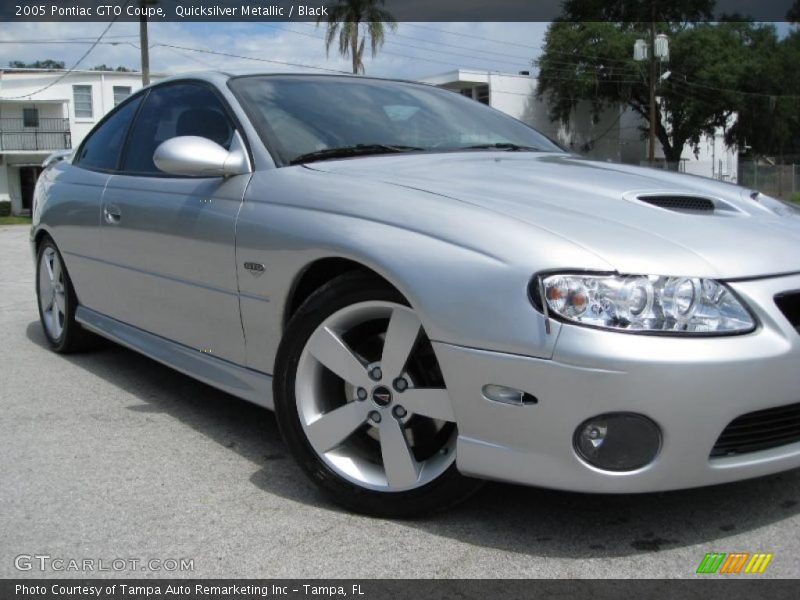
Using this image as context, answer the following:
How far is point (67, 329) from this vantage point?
5.01 meters

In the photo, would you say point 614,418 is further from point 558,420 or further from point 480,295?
point 480,295

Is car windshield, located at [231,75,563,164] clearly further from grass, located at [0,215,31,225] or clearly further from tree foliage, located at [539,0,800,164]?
tree foliage, located at [539,0,800,164]

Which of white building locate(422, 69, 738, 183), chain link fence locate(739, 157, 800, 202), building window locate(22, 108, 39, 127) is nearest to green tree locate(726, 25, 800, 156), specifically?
white building locate(422, 69, 738, 183)

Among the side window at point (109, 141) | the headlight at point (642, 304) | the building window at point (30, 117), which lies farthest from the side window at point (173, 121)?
the building window at point (30, 117)

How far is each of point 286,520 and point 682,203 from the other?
1637 mm

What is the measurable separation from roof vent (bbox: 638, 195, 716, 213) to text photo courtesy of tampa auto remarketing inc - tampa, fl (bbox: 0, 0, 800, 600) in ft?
0.04

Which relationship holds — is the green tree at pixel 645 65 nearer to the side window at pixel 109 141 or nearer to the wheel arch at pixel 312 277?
the side window at pixel 109 141

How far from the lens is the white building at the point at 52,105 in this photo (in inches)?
1626

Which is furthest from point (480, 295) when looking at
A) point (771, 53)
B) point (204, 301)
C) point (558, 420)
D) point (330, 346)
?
point (771, 53)

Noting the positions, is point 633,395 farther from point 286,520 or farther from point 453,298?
point 286,520

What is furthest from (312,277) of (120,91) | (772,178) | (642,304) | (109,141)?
(120,91)

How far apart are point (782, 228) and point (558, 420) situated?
105 cm

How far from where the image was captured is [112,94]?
42281mm

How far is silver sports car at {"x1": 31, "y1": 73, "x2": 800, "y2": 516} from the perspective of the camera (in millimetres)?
2229
